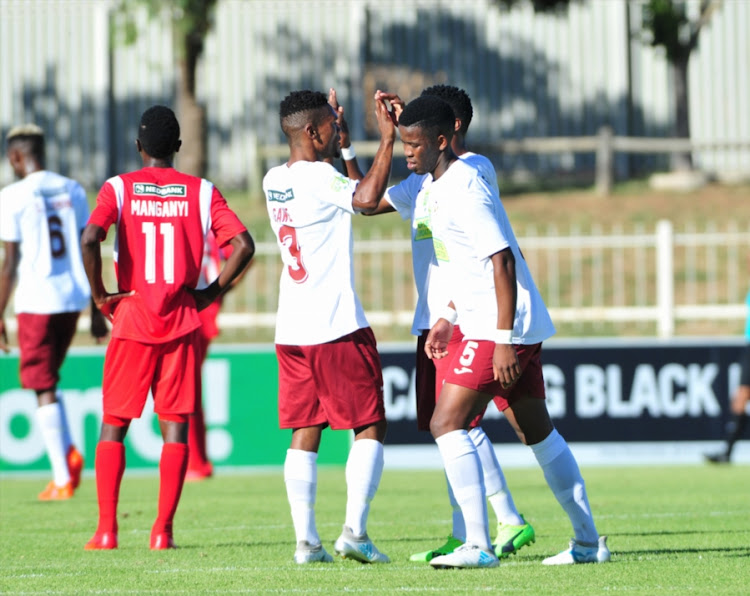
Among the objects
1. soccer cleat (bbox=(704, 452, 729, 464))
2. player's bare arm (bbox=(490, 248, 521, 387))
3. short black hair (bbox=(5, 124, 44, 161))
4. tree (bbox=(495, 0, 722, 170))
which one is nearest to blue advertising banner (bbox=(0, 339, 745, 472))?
soccer cleat (bbox=(704, 452, 729, 464))

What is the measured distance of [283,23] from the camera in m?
27.1

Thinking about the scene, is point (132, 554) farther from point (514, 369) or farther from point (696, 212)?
point (696, 212)

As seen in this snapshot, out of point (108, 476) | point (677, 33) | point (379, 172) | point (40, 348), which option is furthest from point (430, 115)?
point (677, 33)

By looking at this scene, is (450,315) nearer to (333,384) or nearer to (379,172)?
(333,384)

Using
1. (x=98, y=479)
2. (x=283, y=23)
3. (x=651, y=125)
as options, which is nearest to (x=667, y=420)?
(x=98, y=479)

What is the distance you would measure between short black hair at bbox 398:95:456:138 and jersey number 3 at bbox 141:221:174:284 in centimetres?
156

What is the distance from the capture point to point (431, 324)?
22.6 ft

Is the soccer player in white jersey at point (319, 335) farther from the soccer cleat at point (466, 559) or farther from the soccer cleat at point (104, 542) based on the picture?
the soccer cleat at point (104, 542)

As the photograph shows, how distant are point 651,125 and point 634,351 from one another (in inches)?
517

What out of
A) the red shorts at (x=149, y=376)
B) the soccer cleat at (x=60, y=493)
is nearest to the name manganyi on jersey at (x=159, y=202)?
the red shorts at (x=149, y=376)

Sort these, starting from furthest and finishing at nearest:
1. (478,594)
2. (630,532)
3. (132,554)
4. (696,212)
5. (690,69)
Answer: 1. (690,69)
2. (696,212)
3. (630,532)
4. (132,554)
5. (478,594)

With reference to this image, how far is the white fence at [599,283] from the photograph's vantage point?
16219 millimetres

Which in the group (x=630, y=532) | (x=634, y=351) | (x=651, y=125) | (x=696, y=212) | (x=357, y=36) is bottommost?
(x=630, y=532)

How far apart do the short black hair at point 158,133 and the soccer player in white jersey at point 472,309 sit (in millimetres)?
1536
